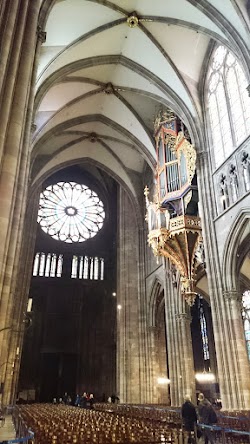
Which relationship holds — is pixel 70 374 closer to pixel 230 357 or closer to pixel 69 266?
pixel 69 266

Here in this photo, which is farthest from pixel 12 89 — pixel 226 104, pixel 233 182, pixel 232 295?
pixel 226 104

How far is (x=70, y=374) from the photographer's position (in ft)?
84.1

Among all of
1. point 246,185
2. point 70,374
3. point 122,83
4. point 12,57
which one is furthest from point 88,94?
point 70,374

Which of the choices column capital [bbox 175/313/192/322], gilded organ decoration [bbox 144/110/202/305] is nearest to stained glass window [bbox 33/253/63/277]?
gilded organ decoration [bbox 144/110/202/305]

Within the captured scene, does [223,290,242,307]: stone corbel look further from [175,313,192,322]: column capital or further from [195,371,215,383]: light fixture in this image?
[195,371,215,383]: light fixture

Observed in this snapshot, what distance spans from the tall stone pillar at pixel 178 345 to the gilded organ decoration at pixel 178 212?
200 centimetres

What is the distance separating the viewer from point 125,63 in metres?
16.4

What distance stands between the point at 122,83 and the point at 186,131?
4087mm

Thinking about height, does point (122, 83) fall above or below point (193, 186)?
above

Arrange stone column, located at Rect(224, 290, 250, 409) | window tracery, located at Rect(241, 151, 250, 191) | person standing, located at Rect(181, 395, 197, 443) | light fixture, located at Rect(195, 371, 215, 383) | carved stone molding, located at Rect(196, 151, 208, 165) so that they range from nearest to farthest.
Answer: person standing, located at Rect(181, 395, 197, 443) < stone column, located at Rect(224, 290, 250, 409) < window tracery, located at Rect(241, 151, 250, 191) < carved stone molding, located at Rect(196, 151, 208, 165) < light fixture, located at Rect(195, 371, 215, 383)

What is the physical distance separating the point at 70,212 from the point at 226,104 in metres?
16.8

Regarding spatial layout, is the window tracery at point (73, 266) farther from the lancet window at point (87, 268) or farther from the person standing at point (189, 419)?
the person standing at point (189, 419)

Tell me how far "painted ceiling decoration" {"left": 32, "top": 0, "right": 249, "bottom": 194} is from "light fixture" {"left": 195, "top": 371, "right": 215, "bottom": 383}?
14856 mm

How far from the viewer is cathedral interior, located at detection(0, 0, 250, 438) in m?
10.8
